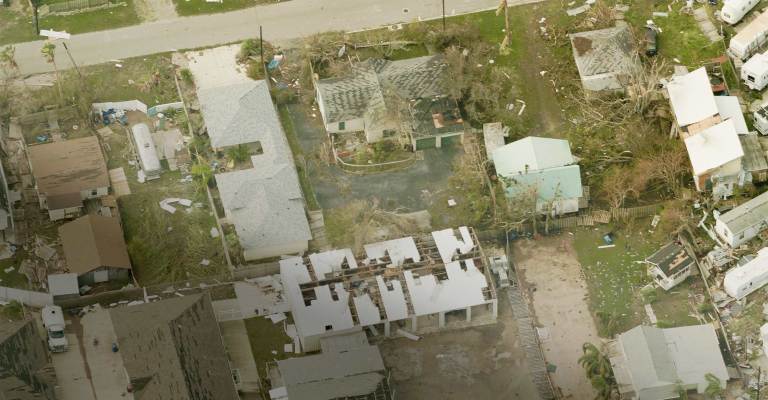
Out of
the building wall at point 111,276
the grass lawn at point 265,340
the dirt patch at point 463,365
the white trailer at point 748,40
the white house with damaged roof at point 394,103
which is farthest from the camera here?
the white trailer at point 748,40

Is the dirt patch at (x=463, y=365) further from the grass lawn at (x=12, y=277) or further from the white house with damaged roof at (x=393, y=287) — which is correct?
the grass lawn at (x=12, y=277)

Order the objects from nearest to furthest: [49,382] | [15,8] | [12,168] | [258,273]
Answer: [49,382] → [258,273] → [12,168] → [15,8]

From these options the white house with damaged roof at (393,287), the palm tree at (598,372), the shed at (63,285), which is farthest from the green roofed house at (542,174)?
the shed at (63,285)

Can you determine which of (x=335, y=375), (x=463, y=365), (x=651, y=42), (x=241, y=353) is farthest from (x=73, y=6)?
(x=651, y=42)

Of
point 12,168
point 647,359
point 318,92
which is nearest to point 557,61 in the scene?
point 318,92

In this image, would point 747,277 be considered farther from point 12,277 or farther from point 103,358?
point 12,277

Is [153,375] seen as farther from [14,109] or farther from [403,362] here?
[14,109]
